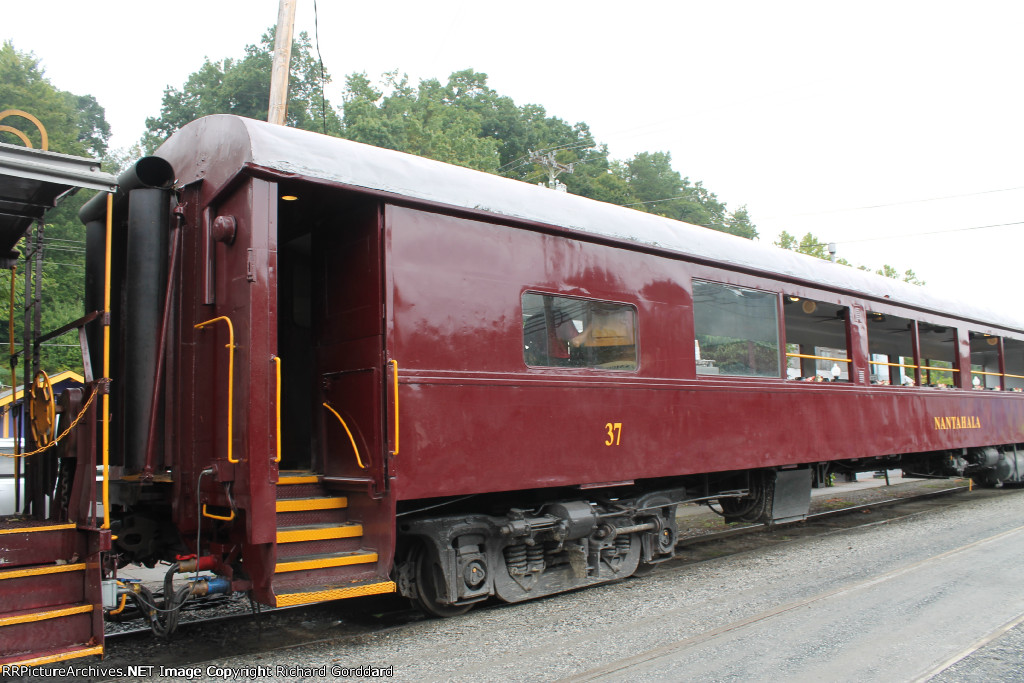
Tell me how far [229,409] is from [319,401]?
113 cm

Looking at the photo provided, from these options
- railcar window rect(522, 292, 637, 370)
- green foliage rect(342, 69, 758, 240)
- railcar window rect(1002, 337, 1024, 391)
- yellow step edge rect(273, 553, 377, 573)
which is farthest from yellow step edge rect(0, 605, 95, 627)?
green foliage rect(342, 69, 758, 240)

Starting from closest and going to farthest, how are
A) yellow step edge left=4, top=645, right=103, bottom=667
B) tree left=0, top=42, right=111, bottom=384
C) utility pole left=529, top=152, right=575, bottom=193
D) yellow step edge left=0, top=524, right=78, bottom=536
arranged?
1. yellow step edge left=4, top=645, right=103, bottom=667
2. yellow step edge left=0, top=524, right=78, bottom=536
3. tree left=0, top=42, right=111, bottom=384
4. utility pole left=529, top=152, right=575, bottom=193

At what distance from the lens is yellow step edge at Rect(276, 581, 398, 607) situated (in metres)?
4.37

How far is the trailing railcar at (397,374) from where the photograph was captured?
4688 mm

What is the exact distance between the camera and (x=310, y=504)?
16.2 ft

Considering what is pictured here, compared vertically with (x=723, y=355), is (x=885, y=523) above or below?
below

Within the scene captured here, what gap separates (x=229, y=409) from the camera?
15.0 feet

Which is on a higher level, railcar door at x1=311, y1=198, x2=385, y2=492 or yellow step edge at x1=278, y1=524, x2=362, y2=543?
railcar door at x1=311, y1=198, x2=385, y2=492

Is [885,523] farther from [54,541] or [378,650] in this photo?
[54,541]

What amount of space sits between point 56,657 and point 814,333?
949 centimetres

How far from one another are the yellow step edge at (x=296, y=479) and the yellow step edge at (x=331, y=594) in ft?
2.73

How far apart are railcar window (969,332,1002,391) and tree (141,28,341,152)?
36688mm

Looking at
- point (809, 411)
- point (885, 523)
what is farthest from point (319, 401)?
point (885, 523)

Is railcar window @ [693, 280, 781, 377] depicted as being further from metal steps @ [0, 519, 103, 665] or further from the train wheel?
metal steps @ [0, 519, 103, 665]
